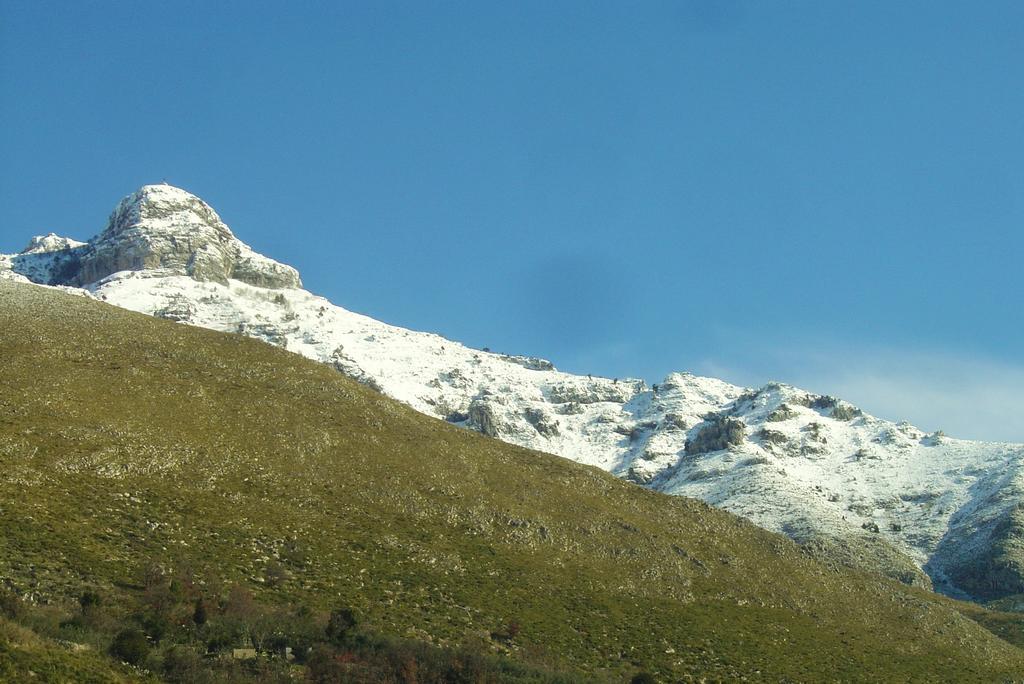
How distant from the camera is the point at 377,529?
2625 inches

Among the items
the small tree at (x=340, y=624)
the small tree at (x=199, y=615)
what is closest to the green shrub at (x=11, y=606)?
the small tree at (x=199, y=615)

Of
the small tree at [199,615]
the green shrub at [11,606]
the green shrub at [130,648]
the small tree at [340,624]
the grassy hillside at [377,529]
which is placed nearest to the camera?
the green shrub at [130,648]

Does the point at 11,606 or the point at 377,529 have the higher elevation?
the point at 377,529

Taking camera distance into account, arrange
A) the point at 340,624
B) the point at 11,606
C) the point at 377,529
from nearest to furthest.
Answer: the point at 11,606 → the point at 340,624 → the point at 377,529

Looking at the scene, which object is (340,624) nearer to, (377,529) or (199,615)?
(199,615)

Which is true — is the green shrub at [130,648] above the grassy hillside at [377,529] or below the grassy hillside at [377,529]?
below

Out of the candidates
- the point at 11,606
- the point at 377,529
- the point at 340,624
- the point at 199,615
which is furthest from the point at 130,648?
the point at 377,529

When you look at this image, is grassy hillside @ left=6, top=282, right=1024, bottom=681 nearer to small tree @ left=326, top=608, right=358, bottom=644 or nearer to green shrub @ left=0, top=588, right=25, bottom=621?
small tree @ left=326, top=608, right=358, bottom=644

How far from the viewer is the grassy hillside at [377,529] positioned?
53.0 metres

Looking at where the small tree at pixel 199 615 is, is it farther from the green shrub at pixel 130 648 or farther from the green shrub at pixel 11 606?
the green shrub at pixel 11 606

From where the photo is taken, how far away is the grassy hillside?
53031 mm

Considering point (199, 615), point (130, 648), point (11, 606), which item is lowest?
point (130, 648)

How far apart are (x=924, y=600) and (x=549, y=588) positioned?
48.0 metres

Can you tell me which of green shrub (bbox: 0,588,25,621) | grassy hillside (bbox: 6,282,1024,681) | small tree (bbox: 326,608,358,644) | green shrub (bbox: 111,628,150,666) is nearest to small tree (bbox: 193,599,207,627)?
grassy hillside (bbox: 6,282,1024,681)
